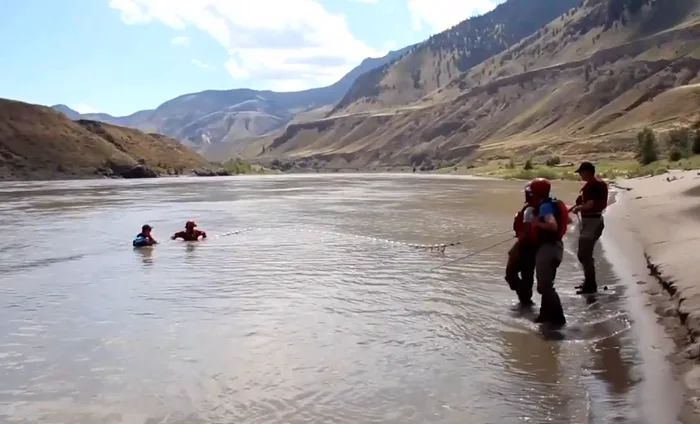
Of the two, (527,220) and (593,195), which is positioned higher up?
(593,195)

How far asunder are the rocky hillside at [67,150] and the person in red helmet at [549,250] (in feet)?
444

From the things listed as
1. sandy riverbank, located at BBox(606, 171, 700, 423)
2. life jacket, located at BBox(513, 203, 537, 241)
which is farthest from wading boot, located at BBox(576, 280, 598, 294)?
life jacket, located at BBox(513, 203, 537, 241)

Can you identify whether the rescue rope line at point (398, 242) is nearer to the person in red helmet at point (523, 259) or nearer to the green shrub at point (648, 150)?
the person in red helmet at point (523, 259)

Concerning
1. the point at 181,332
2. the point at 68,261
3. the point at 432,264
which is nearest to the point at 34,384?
the point at 181,332

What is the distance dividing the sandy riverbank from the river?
1.67 ft

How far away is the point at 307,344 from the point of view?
10539mm

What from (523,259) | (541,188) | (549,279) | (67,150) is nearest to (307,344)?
(549,279)

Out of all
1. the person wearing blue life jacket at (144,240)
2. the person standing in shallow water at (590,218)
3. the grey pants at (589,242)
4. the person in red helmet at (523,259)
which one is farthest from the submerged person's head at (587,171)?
the person wearing blue life jacket at (144,240)

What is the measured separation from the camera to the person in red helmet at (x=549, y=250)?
11.1 meters

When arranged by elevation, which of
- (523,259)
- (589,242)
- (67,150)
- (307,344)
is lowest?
(307,344)

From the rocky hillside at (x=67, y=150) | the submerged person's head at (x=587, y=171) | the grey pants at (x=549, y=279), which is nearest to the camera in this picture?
the grey pants at (x=549, y=279)

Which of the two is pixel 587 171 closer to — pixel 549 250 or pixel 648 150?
pixel 549 250

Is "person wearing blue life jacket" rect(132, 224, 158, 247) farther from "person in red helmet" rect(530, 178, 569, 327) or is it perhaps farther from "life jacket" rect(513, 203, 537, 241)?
"person in red helmet" rect(530, 178, 569, 327)

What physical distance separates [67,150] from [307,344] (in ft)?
493
